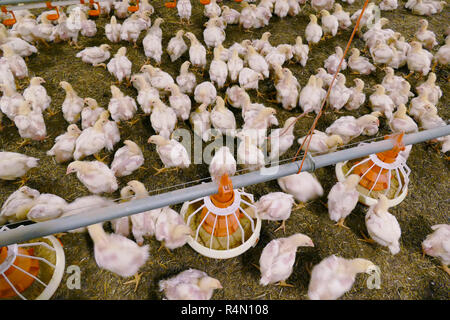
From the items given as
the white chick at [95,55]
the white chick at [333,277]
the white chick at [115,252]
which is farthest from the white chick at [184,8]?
the white chick at [333,277]

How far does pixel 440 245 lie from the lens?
1.77 m

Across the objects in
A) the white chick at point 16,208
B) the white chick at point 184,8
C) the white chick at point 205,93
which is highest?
the white chick at point 184,8

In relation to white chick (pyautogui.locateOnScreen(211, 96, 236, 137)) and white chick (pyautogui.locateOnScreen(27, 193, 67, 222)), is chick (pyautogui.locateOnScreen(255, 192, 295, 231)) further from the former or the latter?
white chick (pyautogui.locateOnScreen(27, 193, 67, 222))

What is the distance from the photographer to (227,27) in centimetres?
354

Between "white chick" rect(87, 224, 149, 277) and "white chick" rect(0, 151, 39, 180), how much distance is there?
86 cm

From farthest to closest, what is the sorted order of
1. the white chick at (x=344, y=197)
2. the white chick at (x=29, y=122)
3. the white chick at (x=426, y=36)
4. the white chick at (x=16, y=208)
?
the white chick at (x=426, y=36) → the white chick at (x=29, y=122) → the white chick at (x=344, y=197) → the white chick at (x=16, y=208)

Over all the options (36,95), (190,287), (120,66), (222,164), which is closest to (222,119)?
(222,164)

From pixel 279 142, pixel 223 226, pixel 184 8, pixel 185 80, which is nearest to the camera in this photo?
pixel 223 226

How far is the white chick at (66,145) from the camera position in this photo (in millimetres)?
2084

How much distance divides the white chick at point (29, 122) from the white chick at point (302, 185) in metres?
→ 1.85

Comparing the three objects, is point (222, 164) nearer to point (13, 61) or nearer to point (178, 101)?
point (178, 101)

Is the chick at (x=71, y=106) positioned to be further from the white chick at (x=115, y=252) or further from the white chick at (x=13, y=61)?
the white chick at (x=115, y=252)

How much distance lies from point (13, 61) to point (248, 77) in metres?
2.08
